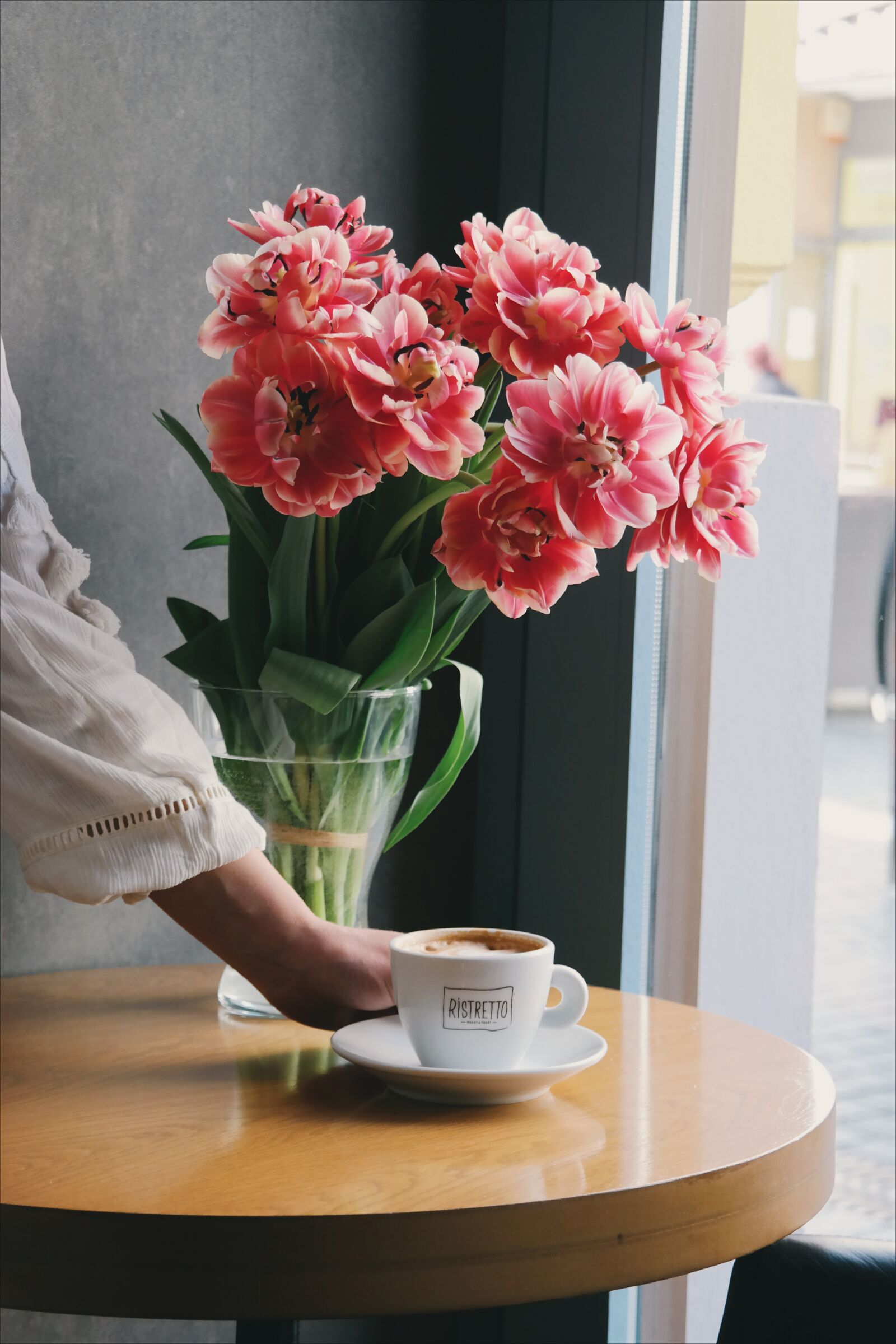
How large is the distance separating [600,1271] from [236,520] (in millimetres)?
584

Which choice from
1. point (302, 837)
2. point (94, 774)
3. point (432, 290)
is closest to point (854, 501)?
point (432, 290)

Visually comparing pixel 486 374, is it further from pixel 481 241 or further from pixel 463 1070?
pixel 463 1070

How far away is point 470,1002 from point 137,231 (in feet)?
2.74

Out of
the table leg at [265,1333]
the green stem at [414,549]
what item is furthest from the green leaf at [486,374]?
the table leg at [265,1333]

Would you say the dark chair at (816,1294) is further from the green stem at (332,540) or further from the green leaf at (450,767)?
the green stem at (332,540)

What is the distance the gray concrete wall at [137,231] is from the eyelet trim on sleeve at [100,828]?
0.45m

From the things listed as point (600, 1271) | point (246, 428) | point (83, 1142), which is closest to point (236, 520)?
point (246, 428)

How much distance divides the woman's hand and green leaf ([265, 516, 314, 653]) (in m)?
0.17

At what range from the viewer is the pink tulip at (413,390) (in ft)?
2.74

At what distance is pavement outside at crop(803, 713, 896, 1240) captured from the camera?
4.22 feet

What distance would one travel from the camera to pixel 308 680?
948mm

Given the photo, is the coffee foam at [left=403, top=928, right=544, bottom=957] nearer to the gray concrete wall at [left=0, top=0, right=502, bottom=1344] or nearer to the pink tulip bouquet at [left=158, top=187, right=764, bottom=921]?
the pink tulip bouquet at [left=158, top=187, right=764, bottom=921]

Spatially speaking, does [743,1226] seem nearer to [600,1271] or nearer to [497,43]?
[600,1271]

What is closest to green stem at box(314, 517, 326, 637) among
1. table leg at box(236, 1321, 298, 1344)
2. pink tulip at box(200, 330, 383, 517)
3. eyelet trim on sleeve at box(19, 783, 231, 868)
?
pink tulip at box(200, 330, 383, 517)
